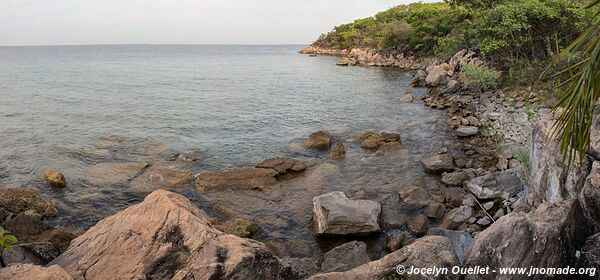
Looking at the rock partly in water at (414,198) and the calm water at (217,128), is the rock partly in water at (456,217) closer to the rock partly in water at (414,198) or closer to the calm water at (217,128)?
the rock partly in water at (414,198)

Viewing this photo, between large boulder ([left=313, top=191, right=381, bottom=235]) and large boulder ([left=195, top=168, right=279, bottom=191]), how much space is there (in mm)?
3755

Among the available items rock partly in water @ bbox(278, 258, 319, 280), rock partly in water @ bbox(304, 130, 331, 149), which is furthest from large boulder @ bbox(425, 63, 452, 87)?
rock partly in water @ bbox(278, 258, 319, 280)

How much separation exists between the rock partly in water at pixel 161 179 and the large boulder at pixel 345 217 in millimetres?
6164

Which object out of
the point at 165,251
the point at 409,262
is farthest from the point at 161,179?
the point at 409,262

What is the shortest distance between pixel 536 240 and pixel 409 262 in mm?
2006

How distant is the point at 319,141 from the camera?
64.5ft

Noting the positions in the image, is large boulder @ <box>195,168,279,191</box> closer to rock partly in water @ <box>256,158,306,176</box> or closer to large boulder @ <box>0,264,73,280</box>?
rock partly in water @ <box>256,158,306,176</box>

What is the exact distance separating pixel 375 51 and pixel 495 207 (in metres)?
59.0

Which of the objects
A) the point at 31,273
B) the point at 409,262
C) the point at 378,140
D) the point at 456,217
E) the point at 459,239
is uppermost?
the point at 31,273

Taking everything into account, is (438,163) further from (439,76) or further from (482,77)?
(439,76)

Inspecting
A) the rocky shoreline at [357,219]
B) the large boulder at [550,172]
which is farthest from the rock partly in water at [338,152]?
the large boulder at [550,172]

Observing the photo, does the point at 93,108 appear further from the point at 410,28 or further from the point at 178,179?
the point at 410,28

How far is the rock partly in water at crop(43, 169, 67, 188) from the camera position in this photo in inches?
593

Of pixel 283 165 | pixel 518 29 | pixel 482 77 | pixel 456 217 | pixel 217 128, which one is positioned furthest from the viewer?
pixel 482 77
